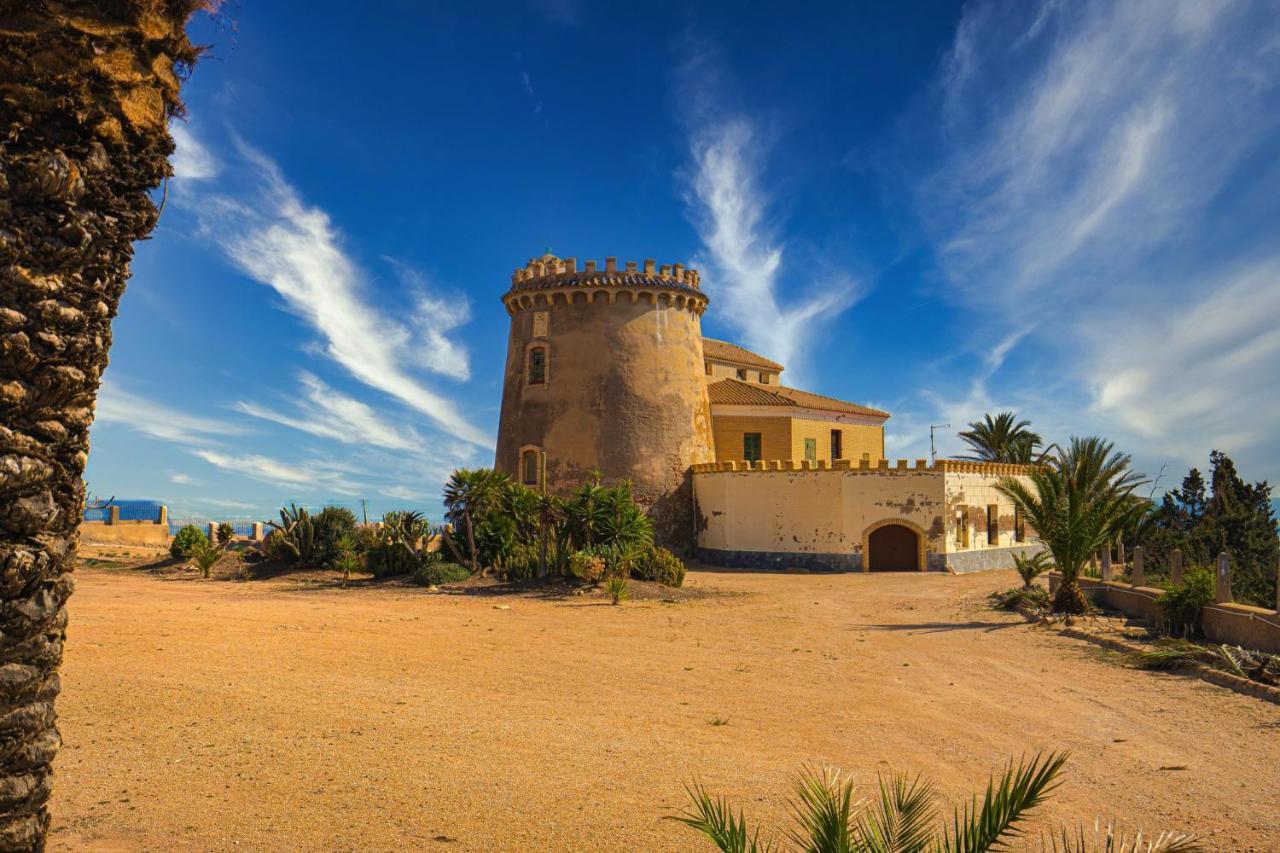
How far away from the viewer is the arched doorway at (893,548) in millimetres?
29344

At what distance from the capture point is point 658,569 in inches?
893

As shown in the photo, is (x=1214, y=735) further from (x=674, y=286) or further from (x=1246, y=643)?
(x=674, y=286)

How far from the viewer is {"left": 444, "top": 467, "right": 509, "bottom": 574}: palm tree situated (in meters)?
23.6

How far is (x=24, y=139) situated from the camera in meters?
4.04

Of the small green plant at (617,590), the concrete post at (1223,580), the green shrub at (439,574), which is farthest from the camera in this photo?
the green shrub at (439,574)

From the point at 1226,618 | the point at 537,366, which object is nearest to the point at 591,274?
the point at 537,366

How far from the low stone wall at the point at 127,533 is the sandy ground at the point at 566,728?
2208cm

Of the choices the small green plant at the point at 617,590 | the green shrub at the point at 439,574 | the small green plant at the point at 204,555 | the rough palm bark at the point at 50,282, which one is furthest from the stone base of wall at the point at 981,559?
the rough palm bark at the point at 50,282

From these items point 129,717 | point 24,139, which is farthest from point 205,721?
point 24,139

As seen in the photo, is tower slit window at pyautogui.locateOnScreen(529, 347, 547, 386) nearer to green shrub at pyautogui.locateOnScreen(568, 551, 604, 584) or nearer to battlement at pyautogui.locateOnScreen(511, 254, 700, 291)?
battlement at pyautogui.locateOnScreen(511, 254, 700, 291)

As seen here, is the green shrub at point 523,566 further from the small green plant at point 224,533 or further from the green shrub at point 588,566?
the small green plant at point 224,533

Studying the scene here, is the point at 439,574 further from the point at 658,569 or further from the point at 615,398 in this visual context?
the point at 615,398

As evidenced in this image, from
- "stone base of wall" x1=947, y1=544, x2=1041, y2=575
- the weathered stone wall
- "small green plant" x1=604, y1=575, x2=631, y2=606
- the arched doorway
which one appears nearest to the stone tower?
the weathered stone wall


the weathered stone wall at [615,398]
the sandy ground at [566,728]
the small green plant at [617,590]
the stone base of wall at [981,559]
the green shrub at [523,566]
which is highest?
the weathered stone wall at [615,398]
